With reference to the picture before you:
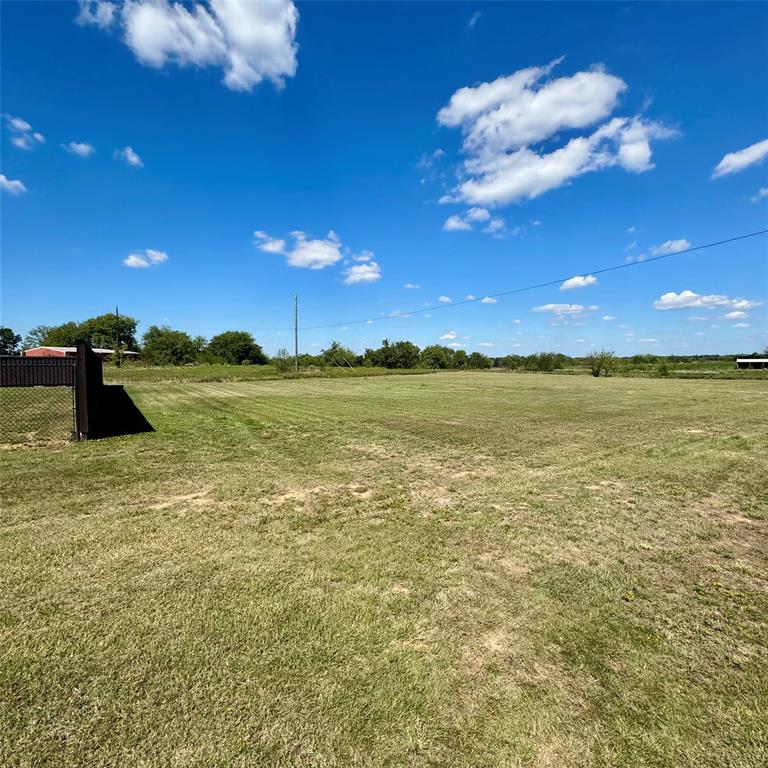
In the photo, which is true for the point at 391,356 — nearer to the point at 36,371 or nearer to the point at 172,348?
the point at 172,348

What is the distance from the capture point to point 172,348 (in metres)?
78.2

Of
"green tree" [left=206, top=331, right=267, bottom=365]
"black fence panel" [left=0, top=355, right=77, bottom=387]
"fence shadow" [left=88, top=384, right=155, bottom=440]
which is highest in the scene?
"green tree" [left=206, top=331, right=267, bottom=365]

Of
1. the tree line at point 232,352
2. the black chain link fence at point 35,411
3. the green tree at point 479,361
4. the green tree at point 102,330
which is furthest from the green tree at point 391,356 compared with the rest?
the black chain link fence at point 35,411

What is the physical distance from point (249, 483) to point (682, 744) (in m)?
5.27

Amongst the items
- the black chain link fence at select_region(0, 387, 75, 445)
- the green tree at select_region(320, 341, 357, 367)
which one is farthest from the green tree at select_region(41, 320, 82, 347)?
the black chain link fence at select_region(0, 387, 75, 445)

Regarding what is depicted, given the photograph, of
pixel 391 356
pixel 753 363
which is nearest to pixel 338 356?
pixel 391 356

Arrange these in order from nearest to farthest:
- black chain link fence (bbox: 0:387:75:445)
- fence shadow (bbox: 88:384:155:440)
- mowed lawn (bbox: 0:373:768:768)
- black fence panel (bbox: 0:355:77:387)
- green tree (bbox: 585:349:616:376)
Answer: mowed lawn (bbox: 0:373:768:768), black fence panel (bbox: 0:355:77:387), black chain link fence (bbox: 0:387:75:445), fence shadow (bbox: 88:384:155:440), green tree (bbox: 585:349:616:376)

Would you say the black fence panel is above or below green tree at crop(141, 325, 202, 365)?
below

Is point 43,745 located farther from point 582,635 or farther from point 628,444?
point 628,444

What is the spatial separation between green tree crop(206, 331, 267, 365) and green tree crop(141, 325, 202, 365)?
533cm

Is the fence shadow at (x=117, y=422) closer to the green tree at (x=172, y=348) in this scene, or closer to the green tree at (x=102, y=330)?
the green tree at (x=172, y=348)

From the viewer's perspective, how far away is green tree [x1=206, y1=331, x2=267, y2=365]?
9019 cm

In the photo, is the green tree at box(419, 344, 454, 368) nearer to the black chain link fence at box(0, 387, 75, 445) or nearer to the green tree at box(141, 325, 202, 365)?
the green tree at box(141, 325, 202, 365)

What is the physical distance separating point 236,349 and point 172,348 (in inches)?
612
